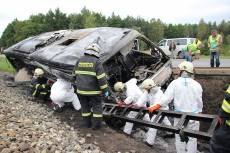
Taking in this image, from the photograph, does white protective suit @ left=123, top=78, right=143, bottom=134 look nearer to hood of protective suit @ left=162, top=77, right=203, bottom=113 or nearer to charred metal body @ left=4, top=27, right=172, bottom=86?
charred metal body @ left=4, top=27, right=172, bottom=86

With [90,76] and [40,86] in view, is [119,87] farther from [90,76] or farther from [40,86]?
[40,86]

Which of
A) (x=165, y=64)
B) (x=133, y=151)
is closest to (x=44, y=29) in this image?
(x=165, y=64)

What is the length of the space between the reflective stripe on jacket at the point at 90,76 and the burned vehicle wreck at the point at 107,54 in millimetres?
900

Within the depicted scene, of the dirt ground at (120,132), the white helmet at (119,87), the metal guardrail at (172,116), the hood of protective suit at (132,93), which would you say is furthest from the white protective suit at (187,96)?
the white helmet at (119,87)

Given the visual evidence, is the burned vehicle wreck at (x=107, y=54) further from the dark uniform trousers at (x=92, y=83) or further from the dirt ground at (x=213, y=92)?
the dirt ground at (x=213, y=92)

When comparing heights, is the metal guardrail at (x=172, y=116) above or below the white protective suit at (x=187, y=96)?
below

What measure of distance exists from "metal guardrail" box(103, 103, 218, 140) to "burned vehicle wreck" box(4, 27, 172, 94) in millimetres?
1047

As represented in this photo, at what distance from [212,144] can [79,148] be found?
2.21 metres

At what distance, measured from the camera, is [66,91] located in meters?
7.96

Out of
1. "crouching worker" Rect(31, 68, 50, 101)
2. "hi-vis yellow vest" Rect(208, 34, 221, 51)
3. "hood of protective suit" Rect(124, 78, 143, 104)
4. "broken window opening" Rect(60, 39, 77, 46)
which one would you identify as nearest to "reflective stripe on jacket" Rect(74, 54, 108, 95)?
"hood of protective suit" Rect(124, 78, 143, 104)

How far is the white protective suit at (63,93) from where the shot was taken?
7910mm

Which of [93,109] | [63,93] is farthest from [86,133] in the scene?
[63,93]

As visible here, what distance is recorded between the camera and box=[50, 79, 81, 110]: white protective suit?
7.91 m

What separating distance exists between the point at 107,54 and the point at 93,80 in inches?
49.4
